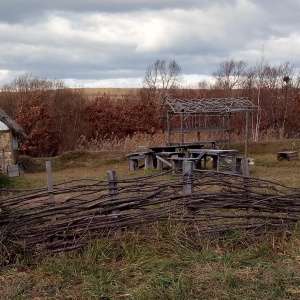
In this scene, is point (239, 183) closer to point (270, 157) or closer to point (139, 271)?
point (139, 271)

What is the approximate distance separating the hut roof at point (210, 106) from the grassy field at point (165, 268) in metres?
11.7

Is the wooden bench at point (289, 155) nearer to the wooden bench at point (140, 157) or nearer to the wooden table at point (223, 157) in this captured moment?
the wooden table at point (223, 157)

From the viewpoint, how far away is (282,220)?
519 centimetres

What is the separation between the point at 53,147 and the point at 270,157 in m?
13.6

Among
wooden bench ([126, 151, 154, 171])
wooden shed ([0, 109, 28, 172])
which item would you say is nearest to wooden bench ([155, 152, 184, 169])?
wooden bench ([126, 151, 154, 171])

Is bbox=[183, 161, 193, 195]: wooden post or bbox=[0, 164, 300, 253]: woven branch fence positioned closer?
bbox=[0, 164, 300, 253]: woven branch fence

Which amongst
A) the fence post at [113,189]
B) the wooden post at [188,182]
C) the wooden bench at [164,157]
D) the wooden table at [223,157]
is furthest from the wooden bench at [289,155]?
the fence post at [113,189]

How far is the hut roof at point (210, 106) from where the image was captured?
1658 centimetres

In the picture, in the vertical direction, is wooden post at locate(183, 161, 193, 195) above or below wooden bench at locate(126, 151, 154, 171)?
above

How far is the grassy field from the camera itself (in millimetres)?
3738

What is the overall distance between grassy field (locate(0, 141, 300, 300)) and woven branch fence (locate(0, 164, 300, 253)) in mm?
113

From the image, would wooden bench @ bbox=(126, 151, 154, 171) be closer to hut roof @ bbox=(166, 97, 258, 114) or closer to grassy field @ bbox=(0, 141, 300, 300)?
hut roof @ bbox=(166, 97, 258, 114)

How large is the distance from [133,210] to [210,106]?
490 inches

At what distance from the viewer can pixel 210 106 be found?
17.0m
